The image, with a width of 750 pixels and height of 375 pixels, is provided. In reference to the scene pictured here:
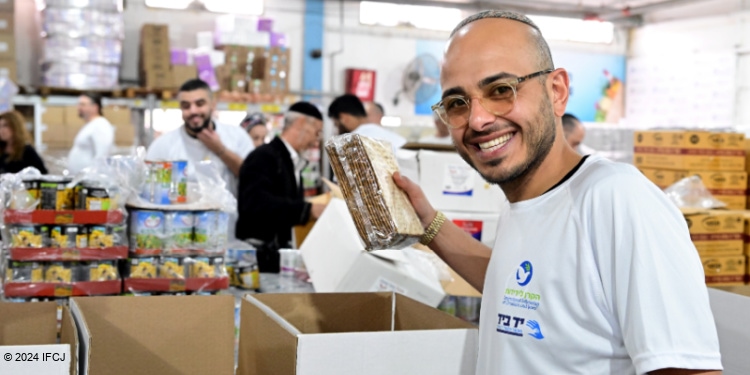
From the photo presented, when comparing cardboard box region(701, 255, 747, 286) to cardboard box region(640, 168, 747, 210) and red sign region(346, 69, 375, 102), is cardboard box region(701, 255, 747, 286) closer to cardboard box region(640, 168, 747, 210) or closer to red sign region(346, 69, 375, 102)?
cardboard box region(640, 168, 747, 210)

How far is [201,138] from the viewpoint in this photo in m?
5.14

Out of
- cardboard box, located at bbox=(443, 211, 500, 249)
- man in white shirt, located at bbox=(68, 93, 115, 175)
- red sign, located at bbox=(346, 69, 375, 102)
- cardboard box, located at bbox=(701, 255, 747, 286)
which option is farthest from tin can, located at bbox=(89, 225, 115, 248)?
red sign, located at bbox=(346, 69, 375, 102)

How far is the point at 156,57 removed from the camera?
1027 centimetres

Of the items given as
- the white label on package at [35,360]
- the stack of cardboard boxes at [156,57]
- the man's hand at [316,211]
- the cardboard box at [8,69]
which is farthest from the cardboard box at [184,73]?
the white label on package at [35,360]

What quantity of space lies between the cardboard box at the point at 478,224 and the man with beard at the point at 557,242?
2.34 meters

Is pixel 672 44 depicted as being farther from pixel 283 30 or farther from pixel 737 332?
pixel 737 332

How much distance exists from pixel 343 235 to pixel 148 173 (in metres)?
0.78

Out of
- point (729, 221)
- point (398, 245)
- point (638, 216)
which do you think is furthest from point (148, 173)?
point (729, 221)

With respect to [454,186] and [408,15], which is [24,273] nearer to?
[454,186]

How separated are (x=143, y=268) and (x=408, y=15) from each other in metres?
10.5

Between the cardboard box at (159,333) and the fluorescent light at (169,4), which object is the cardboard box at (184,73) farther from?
the cardboard box at (159,333)

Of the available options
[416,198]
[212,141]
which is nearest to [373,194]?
[416,198]

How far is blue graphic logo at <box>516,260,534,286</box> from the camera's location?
1.42 meters

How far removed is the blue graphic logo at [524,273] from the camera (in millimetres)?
1422
